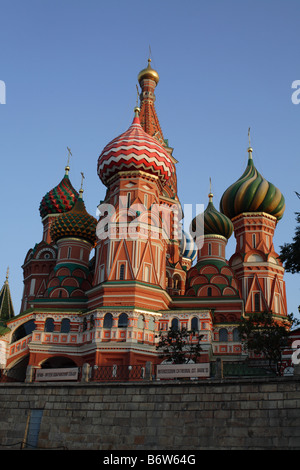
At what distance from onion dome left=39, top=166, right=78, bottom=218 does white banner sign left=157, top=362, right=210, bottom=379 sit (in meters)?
25.5

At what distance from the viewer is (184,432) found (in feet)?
53.4

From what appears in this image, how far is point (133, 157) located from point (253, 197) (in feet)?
36.2

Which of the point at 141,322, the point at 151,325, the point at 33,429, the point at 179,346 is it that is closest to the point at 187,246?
the point at 151,325

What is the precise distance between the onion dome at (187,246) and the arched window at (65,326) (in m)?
16.7

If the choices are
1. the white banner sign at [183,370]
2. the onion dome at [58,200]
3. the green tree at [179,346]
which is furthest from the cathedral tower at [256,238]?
the white banner sign at [183,370]

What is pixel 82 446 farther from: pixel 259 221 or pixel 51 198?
pixel 51 198

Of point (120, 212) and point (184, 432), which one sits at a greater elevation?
point (120, 212)

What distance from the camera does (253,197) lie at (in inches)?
1554

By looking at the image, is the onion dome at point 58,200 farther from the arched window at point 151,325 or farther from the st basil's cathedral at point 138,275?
the arched window at point 151,325

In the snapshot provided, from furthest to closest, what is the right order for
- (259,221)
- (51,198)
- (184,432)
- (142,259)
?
(51,198) → (259,221) → (142,259) → (184,432)

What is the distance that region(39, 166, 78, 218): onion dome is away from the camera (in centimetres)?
4262

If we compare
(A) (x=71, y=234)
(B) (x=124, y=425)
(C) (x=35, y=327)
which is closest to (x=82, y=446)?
(B) (x=124, y=425)

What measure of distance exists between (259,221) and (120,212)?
12139 mm

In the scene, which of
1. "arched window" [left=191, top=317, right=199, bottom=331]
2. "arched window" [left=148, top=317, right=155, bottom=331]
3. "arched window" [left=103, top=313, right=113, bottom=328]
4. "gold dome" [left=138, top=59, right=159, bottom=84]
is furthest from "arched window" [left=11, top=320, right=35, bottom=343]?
"gold dome" [left=138, top=59, right=159, bottom=84]
